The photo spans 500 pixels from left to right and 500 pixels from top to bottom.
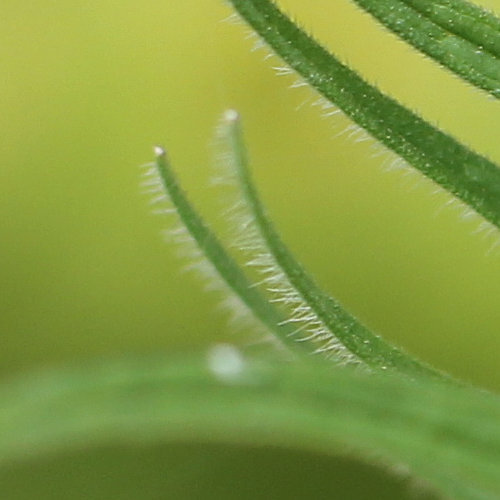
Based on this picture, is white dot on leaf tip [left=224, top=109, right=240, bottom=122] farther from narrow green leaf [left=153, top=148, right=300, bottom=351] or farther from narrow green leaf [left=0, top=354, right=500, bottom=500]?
narrow green leaf [left=0, top=354, right=500, bottom=500]

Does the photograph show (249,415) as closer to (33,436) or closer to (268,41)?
(33,436)

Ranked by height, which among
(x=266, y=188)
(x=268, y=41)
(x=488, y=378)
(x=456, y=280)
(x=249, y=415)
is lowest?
(x=249, y=415)

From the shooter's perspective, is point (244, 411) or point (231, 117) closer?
point (244, 411)

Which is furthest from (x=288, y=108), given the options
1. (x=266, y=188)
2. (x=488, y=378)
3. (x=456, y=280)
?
(x=488, y=378)

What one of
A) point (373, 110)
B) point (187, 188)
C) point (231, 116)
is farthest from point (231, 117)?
point (187, 188)

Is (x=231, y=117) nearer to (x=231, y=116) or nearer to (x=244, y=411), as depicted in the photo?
(x=231, y=116)

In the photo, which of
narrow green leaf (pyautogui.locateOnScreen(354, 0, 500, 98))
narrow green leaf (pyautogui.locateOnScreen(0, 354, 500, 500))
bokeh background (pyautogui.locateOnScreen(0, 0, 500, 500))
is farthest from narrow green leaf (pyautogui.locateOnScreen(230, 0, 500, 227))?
bokeh background (pyautogui.locateOnScreen(0, 0, 500, 500))
